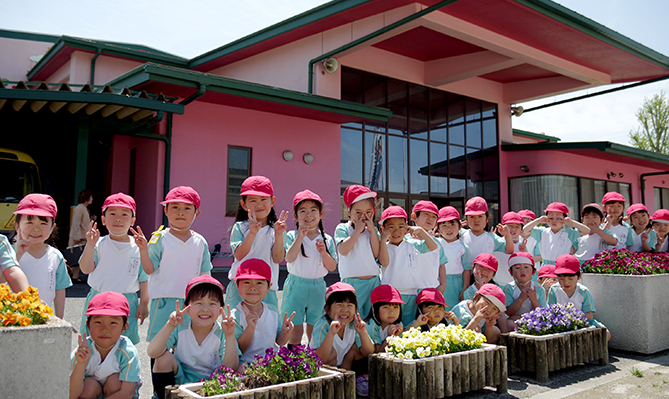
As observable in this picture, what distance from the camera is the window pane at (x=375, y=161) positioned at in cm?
1422

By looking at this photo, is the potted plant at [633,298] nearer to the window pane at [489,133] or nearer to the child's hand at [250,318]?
the child's hand at [250,318]

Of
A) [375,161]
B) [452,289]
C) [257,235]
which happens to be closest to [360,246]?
[257,235]

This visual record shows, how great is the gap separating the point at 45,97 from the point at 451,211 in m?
7.11

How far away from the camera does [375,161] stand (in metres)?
14.4

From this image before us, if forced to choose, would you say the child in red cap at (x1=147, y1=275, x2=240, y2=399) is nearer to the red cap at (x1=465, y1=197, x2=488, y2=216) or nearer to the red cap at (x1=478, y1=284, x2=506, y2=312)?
the red cap at (x1=478, y1=284, x2=506, y2=312)

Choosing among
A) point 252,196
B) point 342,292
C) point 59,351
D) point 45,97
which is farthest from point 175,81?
point 59,351

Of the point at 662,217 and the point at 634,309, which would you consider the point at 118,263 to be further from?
the point at 662,217

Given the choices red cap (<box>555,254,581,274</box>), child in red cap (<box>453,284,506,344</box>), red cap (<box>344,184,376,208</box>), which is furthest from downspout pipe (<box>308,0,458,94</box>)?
child in red cap (<box>453,284,506,344</box>)

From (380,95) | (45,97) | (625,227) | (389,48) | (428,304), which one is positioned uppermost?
(389,48)

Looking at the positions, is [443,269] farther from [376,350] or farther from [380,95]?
[380,95]

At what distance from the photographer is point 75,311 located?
6.24 m

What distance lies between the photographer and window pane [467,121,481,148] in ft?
57.7

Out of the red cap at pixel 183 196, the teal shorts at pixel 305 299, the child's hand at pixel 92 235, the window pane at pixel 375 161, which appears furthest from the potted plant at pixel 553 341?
the window pane at pixel 375 161

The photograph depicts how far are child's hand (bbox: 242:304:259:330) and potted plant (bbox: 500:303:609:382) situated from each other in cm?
248
